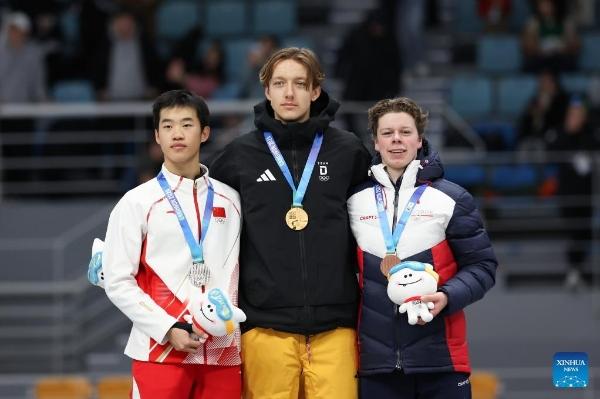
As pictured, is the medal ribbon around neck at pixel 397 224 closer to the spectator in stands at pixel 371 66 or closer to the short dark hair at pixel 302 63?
the short dark hair at pixel 302 63

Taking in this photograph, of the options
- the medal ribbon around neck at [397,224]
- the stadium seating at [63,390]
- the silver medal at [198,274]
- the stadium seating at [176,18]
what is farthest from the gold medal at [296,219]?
the stadium seating at [176,18]

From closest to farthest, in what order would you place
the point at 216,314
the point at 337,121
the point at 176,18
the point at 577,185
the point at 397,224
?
1. the point at 216,314
2. the point at 397,224
3. the point at 577,185
4. the point at 337,121
5. the point at 176,18

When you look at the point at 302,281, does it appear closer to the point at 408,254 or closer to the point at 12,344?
the point at 408,254

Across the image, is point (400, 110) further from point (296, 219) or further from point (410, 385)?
point (410, 385)

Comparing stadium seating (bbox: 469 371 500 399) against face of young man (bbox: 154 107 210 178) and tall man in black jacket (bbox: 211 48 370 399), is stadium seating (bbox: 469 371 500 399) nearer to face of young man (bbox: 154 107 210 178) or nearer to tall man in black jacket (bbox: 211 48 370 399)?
tall man in black jacket (bbox: 211 48 370 399)

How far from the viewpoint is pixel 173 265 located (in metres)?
5.92

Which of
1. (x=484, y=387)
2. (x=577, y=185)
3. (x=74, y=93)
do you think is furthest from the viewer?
(x=74, y=93)

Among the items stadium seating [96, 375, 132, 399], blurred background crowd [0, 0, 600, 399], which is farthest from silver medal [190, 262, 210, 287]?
blurred background crowd [0, 0, 600, 399]

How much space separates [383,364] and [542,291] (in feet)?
21.3

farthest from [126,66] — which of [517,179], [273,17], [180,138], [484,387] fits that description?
[180,138]

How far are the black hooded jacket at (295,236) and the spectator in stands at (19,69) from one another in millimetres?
7859

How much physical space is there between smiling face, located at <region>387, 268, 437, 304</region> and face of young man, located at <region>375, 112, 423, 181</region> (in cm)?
52

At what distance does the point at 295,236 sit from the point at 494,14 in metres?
10.00

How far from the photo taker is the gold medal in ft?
19.8
